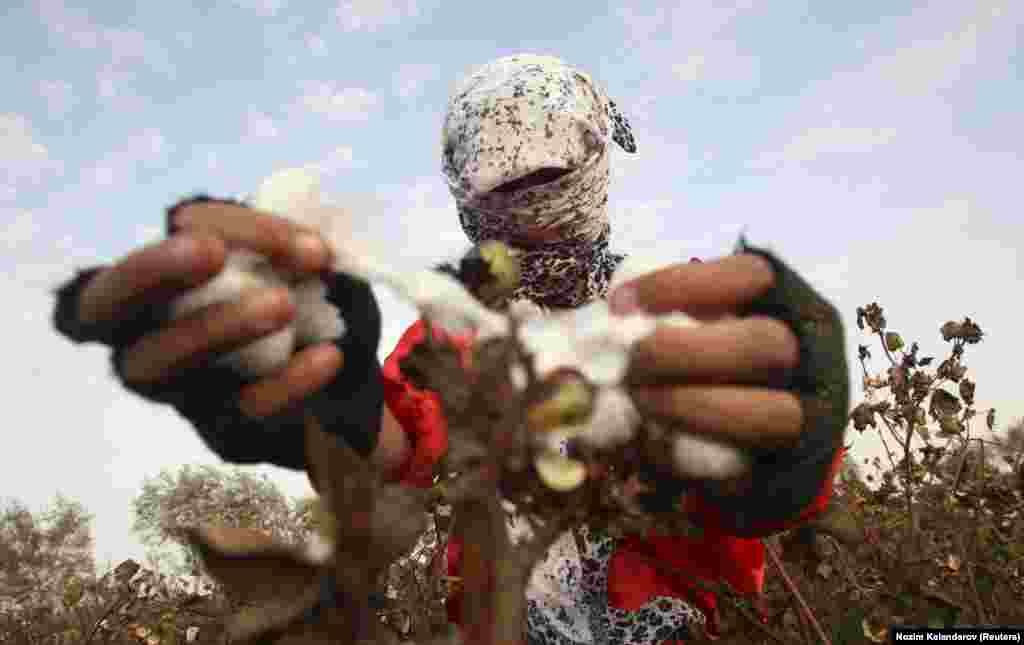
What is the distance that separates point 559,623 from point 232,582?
148 centimetres

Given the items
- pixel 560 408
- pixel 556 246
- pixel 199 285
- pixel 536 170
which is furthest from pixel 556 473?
pixel 556 246

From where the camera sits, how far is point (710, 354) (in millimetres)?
838

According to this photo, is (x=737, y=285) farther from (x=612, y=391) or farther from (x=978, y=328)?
(x=978, y=328)

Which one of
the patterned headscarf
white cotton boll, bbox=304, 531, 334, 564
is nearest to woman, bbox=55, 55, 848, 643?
white cotton boll, bbox=304, 531, 334, 564

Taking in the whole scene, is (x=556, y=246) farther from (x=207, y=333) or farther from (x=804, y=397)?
(x=207, y=333)

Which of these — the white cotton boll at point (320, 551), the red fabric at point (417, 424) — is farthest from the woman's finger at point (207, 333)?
the red fabric at point (417, 424)

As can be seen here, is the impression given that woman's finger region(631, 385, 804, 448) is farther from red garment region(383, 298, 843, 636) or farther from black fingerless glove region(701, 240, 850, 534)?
red garment region(383, 298, 843, 636)

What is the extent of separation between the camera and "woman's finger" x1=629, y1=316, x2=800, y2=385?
833 mm

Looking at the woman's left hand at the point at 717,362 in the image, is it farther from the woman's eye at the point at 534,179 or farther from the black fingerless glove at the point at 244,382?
the woman's eye at the point at 534,179

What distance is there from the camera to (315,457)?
0.68 meters

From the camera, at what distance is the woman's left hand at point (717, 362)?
83 centimetres

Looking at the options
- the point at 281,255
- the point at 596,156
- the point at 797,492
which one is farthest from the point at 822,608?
the point at 281,255

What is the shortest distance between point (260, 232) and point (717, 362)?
51cm

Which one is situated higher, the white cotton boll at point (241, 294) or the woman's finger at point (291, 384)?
the white cotton boll at point (241, 294)
